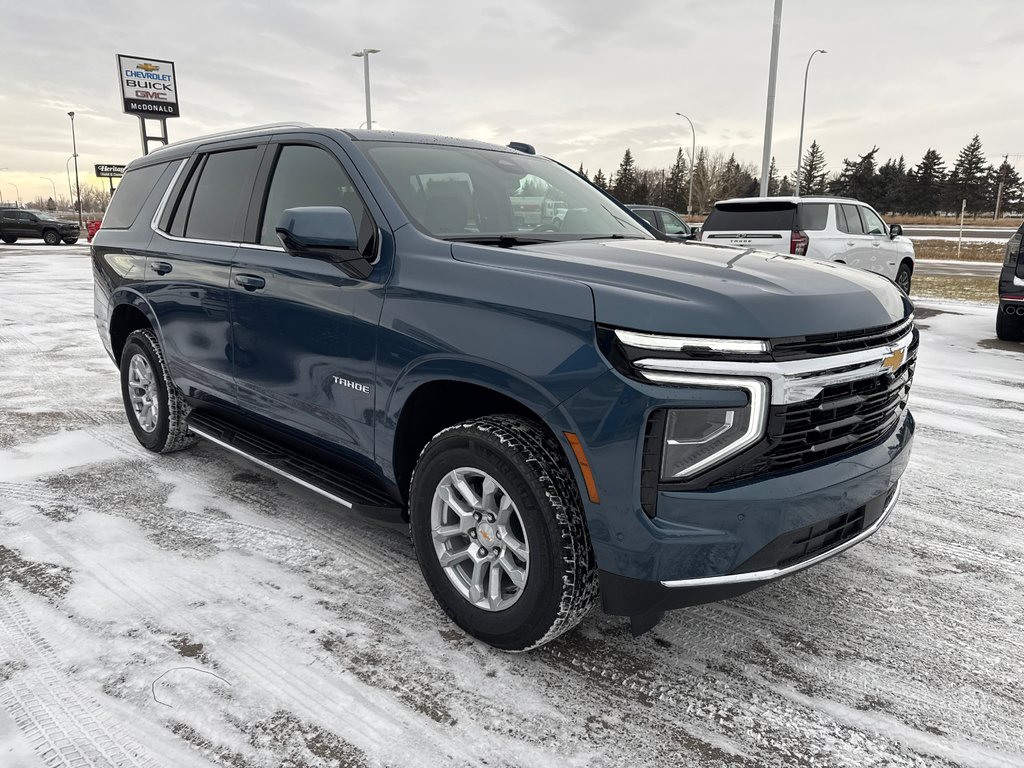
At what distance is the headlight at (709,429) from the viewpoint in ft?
6.78

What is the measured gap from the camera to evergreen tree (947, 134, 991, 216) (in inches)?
3098

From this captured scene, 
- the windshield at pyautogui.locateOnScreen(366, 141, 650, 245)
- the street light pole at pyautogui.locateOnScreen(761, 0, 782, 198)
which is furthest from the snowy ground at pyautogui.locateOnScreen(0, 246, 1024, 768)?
the street light pole at pyautogui.locateOnScreen(761, 0, 782, 198)

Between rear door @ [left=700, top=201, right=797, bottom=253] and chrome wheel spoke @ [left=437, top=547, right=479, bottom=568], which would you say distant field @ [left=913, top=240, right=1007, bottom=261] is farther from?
chrome wheel spoke @ [left=437, top=547, right=479, bottom=568]

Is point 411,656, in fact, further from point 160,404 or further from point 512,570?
point 160,404

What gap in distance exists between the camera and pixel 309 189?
Result: 3.39 metres

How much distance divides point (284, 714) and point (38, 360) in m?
6.93

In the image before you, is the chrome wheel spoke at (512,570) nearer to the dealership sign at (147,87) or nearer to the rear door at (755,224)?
the rear door at (755,224)

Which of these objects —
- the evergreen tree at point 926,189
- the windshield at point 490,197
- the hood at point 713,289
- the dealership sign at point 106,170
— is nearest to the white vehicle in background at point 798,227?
the windshield at point 490,197

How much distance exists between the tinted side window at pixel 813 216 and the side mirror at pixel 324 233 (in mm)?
9480

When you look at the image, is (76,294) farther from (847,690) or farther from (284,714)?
(847,690)

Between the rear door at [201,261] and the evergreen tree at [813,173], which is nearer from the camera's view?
the rear door at [201,261]

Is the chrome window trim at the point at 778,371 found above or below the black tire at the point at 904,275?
above

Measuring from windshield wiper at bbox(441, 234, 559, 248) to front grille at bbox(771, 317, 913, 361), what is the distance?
3.84 feet

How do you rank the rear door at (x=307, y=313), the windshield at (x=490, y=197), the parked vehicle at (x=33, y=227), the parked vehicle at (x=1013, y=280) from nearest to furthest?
the rear door at (x=307, y=313) → the windshield at (x=490, y=197) → the parked vehicle at (x=1013, y=280) → the parked vehicle at (x=33, y=227)
